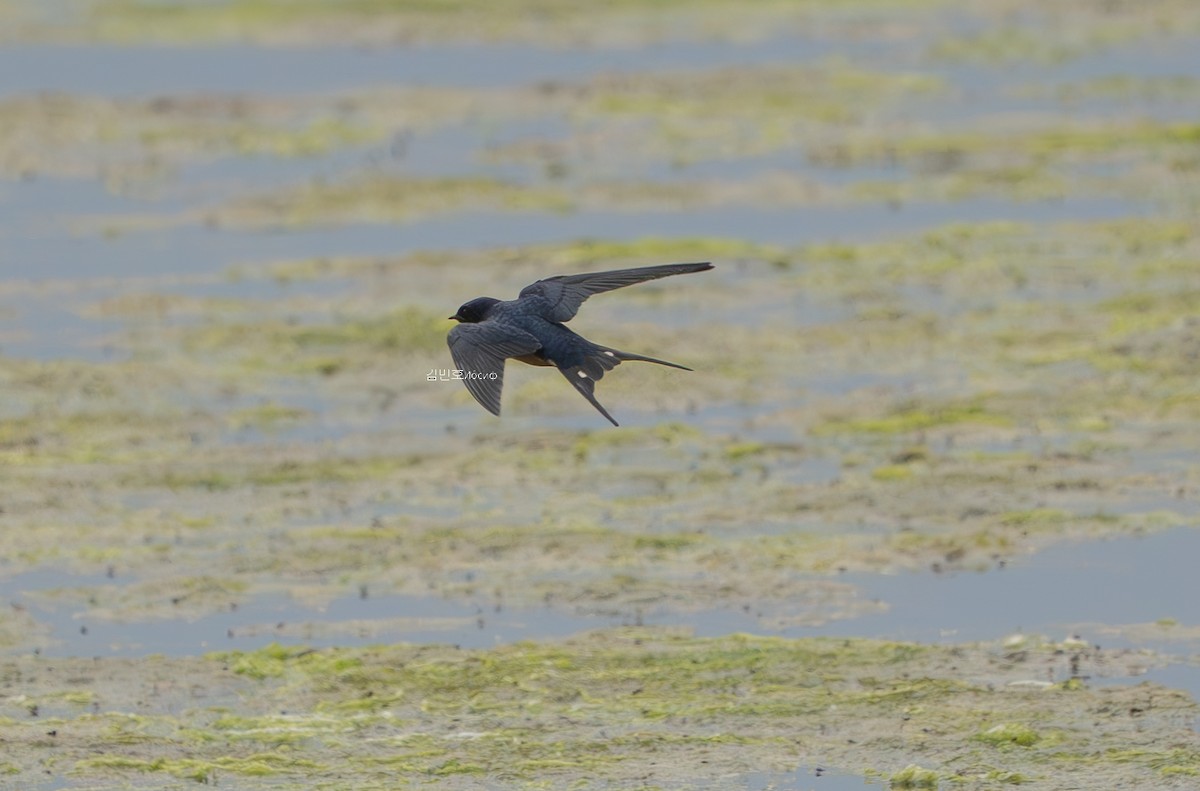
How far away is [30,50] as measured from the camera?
2922 centimetres

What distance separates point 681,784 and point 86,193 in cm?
1387

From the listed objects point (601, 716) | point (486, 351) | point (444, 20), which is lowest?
point (601, 716)

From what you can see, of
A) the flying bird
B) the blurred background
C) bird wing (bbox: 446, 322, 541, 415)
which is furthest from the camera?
the blurred background

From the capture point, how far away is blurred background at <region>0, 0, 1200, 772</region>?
1115 centimetres

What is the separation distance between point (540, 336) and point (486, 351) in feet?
1.80

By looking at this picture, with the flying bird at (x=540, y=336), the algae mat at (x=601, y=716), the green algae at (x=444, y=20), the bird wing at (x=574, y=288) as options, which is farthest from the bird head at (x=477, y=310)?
the green algae at (x=444, y=20)

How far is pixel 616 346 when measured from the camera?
50.4 ft

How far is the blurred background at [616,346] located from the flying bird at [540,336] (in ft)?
4.97

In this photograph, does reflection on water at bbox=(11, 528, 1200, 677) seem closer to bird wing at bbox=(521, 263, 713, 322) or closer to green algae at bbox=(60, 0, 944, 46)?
bird wing at bbox=(521, 263, 713, 322)

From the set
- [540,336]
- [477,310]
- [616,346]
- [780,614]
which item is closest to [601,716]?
[780,614]

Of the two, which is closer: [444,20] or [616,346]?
[616,346]

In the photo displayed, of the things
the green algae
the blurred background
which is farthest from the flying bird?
the green algae

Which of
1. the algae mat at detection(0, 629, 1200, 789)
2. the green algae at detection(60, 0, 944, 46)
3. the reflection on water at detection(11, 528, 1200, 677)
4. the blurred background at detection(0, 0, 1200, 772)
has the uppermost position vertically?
the green algae at detection(60, 0, 944, 46)

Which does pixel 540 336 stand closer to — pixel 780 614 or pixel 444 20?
pixel 780 614
